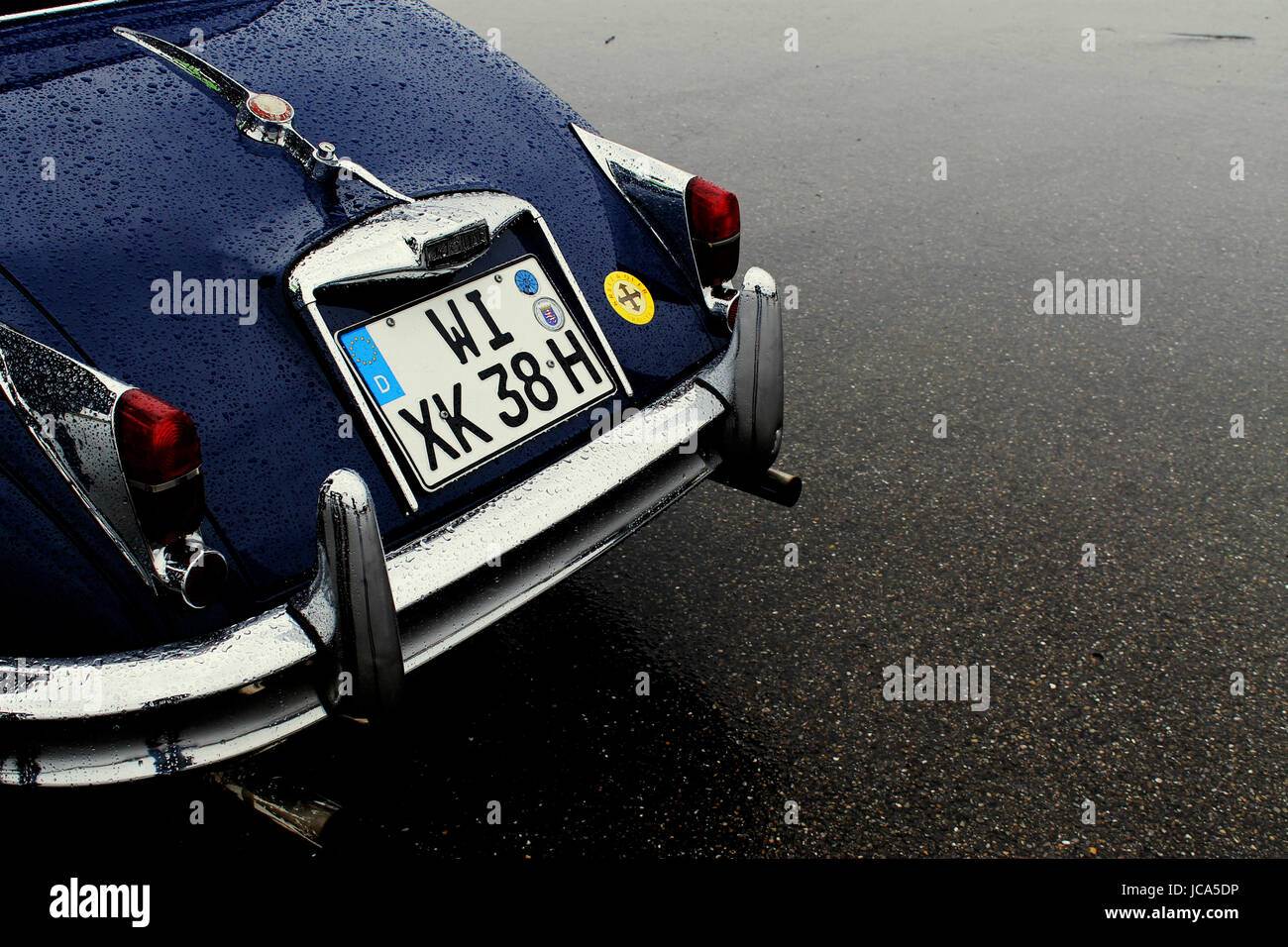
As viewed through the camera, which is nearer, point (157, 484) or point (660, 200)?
point (157, 484)

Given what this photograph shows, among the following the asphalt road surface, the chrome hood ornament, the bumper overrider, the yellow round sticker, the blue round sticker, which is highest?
the chrome hood ornament

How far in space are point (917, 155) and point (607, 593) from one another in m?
3.96

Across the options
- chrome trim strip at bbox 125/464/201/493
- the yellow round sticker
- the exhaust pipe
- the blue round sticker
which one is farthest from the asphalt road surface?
the blue round sticker

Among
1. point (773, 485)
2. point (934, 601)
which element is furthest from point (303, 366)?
point (934, 601)

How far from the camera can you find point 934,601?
2994 millimetres

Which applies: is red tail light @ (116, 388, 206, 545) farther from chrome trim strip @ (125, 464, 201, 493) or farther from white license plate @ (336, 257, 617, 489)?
white license plate @ (336, 257, 617, 489)

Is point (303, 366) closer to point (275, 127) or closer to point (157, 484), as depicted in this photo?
point (157, 484)

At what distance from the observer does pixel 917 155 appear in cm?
608

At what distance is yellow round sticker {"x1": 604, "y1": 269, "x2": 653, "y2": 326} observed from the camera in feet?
8.30

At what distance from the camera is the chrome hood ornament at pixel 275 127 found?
2.30 m

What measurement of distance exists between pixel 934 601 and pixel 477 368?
1.45 meters

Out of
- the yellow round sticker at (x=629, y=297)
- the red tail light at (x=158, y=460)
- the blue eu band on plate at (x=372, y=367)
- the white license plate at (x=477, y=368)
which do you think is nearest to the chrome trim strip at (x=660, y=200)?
the yellow round sticker at (x=629, y=297)

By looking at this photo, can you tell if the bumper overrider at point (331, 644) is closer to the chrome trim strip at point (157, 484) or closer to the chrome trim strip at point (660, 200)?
the chrome trim strip at point (157, 484)
